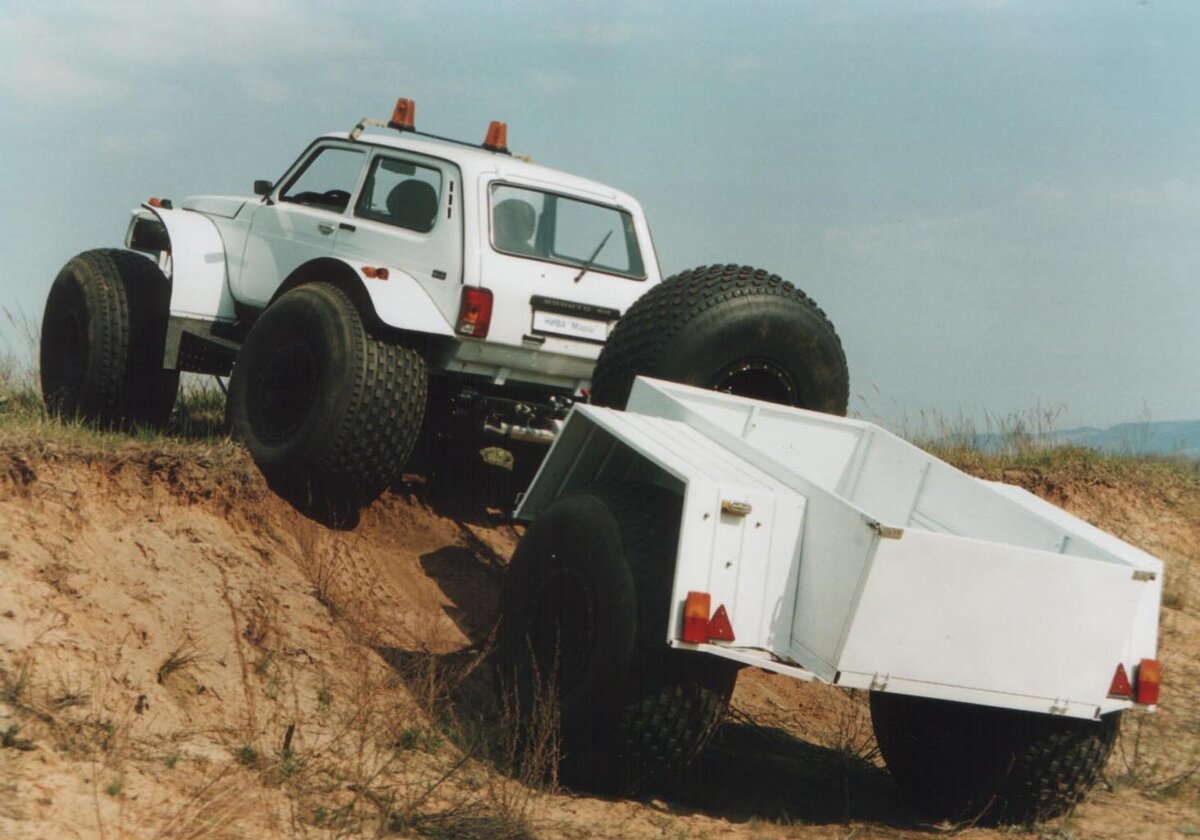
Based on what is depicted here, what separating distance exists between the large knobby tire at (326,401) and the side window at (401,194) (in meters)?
0.71

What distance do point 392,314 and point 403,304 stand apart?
0.14 metres

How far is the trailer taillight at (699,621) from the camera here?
15.4 ft

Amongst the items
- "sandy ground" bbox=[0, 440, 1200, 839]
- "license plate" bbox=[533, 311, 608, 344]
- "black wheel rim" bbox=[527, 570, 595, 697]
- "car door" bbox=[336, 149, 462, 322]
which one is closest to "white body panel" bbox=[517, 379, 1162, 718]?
"black wheel rim" bbox=[527, 570, 595, 697]

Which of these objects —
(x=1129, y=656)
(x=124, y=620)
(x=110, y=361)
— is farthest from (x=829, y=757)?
(x=110, y=361)

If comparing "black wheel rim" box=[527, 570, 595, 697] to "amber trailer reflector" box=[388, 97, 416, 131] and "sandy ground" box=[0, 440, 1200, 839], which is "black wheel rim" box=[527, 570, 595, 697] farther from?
"amber trailer reflector" box=[388, 97, 416, 131]

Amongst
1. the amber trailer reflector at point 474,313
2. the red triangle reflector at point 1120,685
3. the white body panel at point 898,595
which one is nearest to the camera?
the white body panel at point 898,595

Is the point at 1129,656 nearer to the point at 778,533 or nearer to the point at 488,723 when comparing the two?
the point at 778,533

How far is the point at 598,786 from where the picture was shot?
515cm

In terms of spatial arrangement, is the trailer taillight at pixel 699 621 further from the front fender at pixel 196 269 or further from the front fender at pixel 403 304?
the front fender at pixel 196 269

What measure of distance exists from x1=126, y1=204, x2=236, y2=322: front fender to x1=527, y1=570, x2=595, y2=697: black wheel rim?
423 cm

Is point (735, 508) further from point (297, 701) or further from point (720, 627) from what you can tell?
point (297, 701)

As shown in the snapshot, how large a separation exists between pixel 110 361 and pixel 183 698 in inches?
145

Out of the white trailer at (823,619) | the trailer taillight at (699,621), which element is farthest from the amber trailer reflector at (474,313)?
the trailer taillight at (699,621)

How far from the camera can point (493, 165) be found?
27.2 ft
